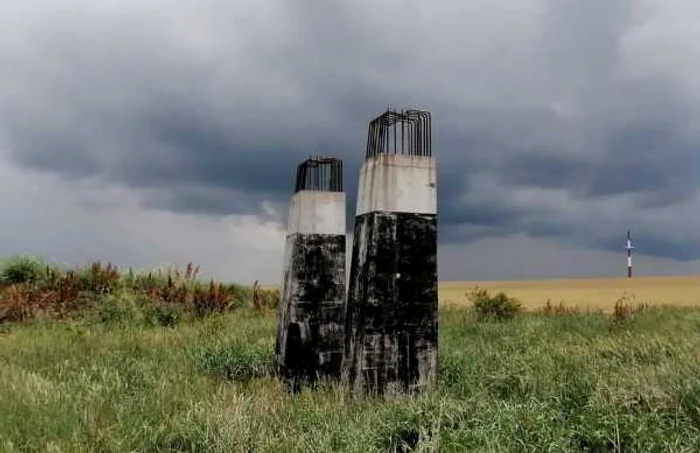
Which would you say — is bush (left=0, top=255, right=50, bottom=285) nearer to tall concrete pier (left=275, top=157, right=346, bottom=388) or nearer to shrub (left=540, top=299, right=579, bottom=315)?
tall concrete pier (left=275, top=157, right=346, bottom=388)

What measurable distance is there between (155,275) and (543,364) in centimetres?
1746

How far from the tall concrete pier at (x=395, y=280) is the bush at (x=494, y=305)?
40.1 ft

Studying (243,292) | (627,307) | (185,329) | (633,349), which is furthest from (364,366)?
(243,292)

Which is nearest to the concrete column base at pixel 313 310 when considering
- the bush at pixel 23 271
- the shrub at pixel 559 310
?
the shrub at pixel 559 310

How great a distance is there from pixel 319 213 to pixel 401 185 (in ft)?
10.9

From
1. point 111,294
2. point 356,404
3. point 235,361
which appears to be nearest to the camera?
point 356,404

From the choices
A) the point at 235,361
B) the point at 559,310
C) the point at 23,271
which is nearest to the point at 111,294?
the point at 23,271

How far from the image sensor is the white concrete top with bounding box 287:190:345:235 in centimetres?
1252

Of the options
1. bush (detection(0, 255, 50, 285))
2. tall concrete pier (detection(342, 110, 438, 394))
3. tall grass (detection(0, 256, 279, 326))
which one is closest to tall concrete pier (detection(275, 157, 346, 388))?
tall concrete pier (detection(342, 110, 438, 394))

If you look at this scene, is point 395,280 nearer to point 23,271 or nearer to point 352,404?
point 352,404

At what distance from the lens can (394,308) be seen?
9.31m

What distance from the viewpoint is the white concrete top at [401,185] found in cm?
946

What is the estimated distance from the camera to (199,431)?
6898mm

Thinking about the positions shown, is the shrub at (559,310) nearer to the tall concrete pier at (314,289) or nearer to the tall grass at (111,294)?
the tall grass at (111,294)
